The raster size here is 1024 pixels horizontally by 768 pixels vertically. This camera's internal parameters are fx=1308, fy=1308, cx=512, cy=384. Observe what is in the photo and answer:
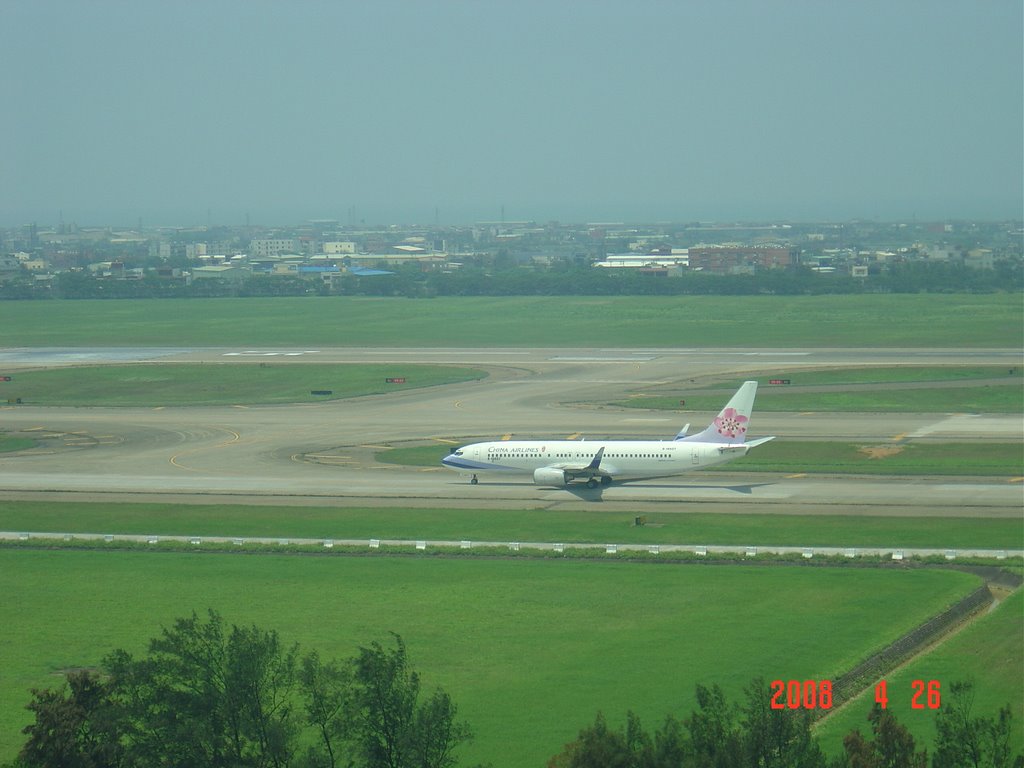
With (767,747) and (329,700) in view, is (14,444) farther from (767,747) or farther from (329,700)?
(767,747)

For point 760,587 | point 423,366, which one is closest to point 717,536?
point 760,587

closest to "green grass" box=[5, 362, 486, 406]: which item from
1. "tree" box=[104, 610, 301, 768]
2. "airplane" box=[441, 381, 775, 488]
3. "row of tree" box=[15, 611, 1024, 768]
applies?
"airplane" box=[441, 381, 775, 488]

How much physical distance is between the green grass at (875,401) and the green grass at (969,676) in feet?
196

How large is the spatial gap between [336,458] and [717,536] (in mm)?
35786

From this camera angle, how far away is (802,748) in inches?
1258

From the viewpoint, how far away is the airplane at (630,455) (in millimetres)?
82625

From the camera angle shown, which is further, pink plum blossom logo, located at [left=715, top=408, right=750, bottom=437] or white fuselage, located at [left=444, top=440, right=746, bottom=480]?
pink plum blossom logo, located at [left=715, top=408, right=750, bottom=437]

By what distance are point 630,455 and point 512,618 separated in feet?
98.0

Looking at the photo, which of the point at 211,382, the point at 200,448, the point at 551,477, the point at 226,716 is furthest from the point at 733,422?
the point at 211,382

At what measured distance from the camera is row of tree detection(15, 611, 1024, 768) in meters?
32.0

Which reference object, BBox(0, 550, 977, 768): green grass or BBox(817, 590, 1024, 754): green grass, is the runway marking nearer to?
BBox(0, 550, 977, 768): green grass

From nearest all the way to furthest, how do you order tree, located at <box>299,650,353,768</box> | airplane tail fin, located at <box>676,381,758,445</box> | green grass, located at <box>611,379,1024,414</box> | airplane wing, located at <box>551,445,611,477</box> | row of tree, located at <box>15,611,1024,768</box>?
row of tree, located at <box>15,611,1024,768</box> → tree, located at <box>299,650,353,768</box> → airplane wing, located at <box>551,445,611,477</box> → airplane tail fin, located at <box>676,381,758,445</box> → green grass, located at <box>611,379,1024,414</box>

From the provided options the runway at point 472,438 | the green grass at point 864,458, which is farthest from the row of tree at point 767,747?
the green grass at point 864,458

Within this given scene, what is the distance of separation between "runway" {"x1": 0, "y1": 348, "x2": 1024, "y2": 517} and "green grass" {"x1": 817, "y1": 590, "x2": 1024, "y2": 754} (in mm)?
22346
